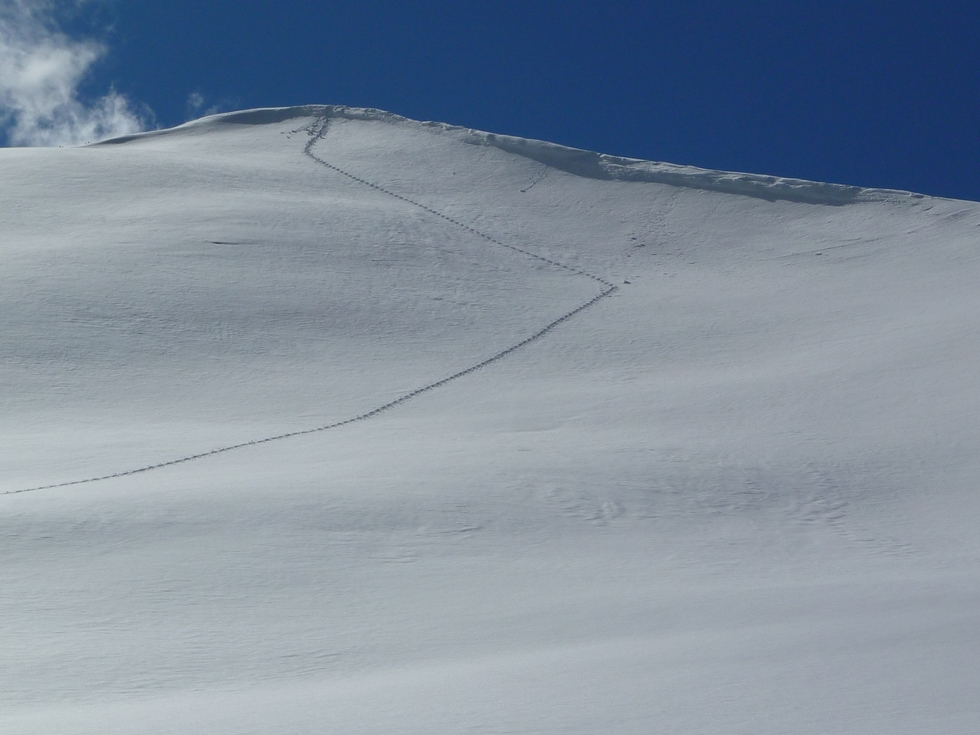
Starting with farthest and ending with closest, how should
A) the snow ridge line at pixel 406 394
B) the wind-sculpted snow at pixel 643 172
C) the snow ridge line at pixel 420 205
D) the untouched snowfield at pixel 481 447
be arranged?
the wind-sculpted snow at pixel 643 172 → the snow ridge line at pixel 420 205 → the snow ridge line at pixel 406 394 → the untouched snowfield at pixel 481 447

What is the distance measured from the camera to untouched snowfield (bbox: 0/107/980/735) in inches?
215

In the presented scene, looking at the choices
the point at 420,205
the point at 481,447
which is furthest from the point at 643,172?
the point at 481,447

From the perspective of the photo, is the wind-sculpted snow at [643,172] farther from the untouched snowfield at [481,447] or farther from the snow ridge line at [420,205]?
the snow ridge line at [420,205]

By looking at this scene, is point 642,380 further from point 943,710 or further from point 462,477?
point 943,710

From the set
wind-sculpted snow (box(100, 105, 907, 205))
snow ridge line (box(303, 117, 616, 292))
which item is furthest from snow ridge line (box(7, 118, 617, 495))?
wind-sculpted snow (box(100, 105, 907, 205))

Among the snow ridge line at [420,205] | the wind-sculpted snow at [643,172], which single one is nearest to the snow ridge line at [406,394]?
the snow ridge line at [420,205]

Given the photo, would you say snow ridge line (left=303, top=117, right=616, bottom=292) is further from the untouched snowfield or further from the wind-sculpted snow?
the wind-sculpted snow

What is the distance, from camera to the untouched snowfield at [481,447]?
18.0 ft

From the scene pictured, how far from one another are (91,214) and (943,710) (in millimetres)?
15380

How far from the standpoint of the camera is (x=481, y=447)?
10.1 m

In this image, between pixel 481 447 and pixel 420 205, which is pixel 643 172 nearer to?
pixel 420 205

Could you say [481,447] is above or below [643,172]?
below

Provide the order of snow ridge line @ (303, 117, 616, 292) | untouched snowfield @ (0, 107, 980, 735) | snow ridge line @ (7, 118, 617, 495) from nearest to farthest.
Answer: untouched snowfield @ (0, 107, 980, 735), snow ridge line @ (7, 118, 617, 495), snow ridge line @ (303, 117, 616, 292)

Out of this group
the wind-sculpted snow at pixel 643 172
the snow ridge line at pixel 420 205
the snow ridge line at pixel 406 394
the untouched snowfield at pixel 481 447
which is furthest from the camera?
the wind-sculpted snow at pixel 643 172
